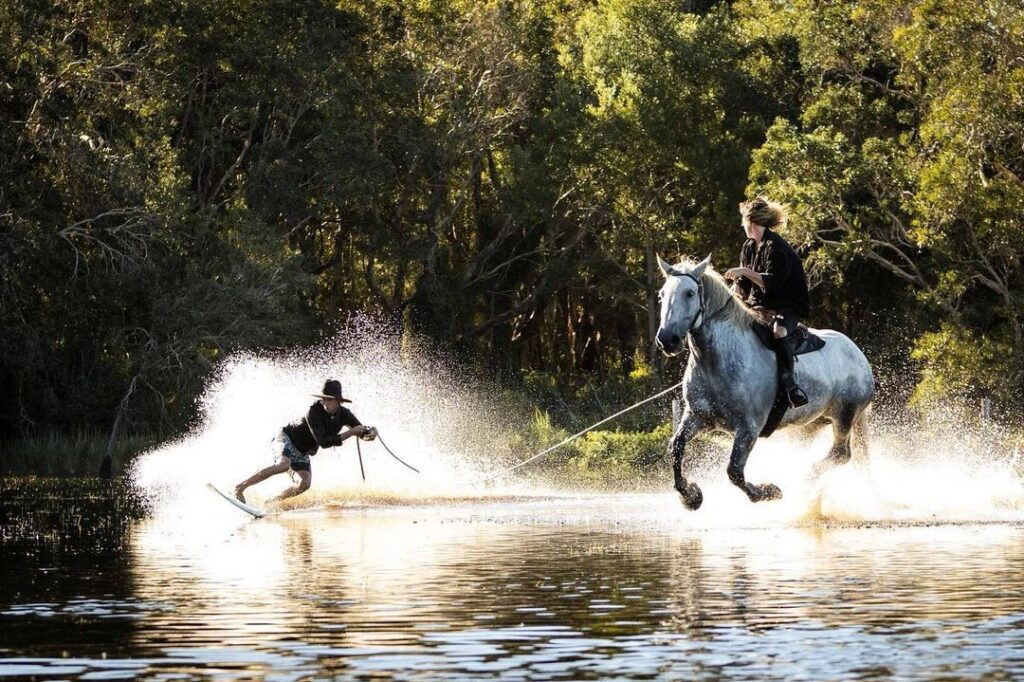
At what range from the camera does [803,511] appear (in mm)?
19344

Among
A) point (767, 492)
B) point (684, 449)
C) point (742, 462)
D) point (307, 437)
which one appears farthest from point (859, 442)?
point (307, 437)

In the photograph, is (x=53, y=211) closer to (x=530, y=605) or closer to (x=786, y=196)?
(x=786, y=196)

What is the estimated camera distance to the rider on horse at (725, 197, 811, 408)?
18797 millimetres

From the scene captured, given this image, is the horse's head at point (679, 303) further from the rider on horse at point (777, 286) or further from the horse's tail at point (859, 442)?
the horse's tail at point (859, 442)

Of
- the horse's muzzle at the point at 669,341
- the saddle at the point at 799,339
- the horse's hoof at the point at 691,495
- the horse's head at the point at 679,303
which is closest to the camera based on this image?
the horse's muzzle at the point at 669,341

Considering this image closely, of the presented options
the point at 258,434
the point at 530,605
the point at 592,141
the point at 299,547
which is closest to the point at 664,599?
the point at 530,605

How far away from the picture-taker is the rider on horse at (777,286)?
61.7 feet

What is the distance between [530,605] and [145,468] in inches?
1094

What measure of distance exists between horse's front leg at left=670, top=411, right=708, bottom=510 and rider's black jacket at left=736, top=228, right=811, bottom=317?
1.40 m

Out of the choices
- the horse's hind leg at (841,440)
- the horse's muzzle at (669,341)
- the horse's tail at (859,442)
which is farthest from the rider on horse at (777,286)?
the horse's tail at (859,442)

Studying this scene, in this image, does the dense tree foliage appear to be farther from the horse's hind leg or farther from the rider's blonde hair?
the rider's blonde hair

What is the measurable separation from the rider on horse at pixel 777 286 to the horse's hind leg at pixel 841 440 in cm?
173

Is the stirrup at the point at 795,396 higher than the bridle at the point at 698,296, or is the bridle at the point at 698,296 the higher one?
the bridle at the point at 698,296

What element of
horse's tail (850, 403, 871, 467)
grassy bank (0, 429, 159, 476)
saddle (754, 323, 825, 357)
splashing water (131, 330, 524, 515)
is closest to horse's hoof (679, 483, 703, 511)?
saddle (754, 323, 825, 357)
